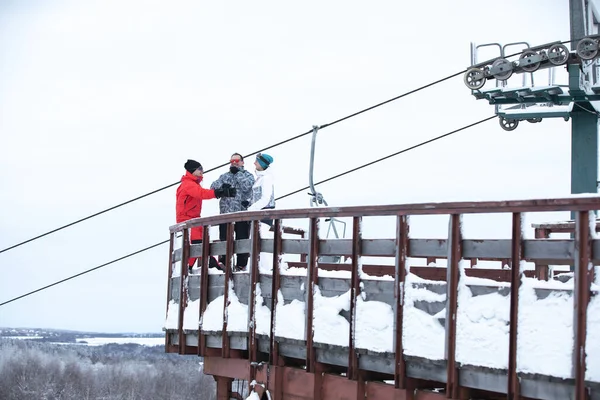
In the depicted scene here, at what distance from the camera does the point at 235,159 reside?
12648 millimetres

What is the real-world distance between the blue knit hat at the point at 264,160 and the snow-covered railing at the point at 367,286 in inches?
44.3

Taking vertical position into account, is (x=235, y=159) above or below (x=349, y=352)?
above

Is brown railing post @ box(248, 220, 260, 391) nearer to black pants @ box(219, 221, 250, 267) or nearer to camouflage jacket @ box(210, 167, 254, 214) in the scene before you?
black pants @ box(219, 221, 250, 267)

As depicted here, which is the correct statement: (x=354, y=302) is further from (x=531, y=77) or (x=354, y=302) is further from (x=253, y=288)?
(x=531, y=77)

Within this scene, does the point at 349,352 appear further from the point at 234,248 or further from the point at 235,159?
the point at 235,159

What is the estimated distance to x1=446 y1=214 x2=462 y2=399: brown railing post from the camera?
306 inches

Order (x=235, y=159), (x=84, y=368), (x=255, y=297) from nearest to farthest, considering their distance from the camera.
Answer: (x=255, y=297) < (x=235, y=159) < (x=84, y=368)

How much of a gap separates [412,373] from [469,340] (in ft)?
2.66

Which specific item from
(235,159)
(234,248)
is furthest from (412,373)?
(235,159)

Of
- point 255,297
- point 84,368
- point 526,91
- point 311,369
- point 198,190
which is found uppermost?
point 526,91

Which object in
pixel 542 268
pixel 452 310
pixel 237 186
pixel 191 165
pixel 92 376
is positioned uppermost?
pixel 191 165

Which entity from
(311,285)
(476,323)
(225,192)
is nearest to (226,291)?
(311,285)

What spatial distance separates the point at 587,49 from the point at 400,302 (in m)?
9.07

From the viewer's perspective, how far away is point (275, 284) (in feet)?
32.6
